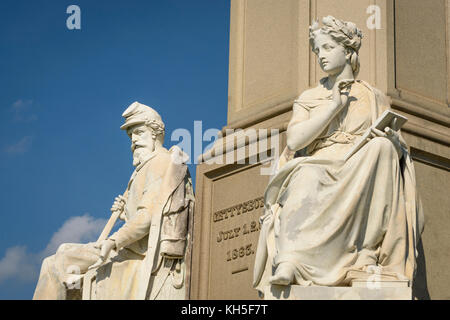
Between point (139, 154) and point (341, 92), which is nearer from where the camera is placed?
point (341, 92)

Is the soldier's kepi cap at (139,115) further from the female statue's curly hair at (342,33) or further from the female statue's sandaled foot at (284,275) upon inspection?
the female statue's sandaled foot at (284,275)

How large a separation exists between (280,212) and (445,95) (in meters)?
3.15

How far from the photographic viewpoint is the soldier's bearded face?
1336 cm

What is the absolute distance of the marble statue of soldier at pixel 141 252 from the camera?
12570 millimetres

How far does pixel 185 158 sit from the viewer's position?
43.7 ft

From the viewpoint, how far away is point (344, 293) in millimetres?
10047

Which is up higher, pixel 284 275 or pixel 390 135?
pixel 390 135

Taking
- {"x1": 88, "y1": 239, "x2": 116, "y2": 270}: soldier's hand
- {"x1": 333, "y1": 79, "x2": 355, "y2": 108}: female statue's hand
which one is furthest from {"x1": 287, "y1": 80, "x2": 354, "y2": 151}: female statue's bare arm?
{"x1": 88, "y1": 239, "x2": 116, "y2": 270}: soldier's hand

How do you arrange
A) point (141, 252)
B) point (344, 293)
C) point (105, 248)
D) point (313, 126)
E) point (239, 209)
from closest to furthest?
point (344, 293) → point (313, 126) → point (105, 248) → point (141, 252) → point (239, 209)

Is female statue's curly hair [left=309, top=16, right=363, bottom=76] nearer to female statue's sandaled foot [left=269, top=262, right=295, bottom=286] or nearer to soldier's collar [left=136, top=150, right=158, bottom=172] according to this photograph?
female statue's sandaled foot [left=269, top=262, right=295, bottom=286]

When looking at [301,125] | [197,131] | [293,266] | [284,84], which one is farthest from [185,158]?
[293,266]

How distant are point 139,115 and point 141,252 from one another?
1501 mm

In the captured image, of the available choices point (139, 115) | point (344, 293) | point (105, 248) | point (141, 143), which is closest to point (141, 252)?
point (105, 248)

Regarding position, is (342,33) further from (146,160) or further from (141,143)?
(141,143)
